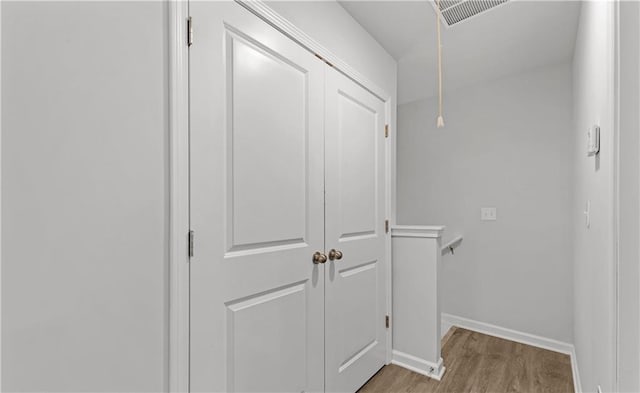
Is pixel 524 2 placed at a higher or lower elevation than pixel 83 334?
higher

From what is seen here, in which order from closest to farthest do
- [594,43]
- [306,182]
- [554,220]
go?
[594,43], [306,182], [554,220]

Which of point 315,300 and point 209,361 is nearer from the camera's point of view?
point 209,361

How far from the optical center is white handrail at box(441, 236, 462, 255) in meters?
2.96

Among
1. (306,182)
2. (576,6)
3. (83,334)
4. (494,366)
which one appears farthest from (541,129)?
(83,334)

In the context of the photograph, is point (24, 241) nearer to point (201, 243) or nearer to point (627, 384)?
point (201, 243)

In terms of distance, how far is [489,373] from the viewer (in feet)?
7.04

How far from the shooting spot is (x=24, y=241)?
72 cm

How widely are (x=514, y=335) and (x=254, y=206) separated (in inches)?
106

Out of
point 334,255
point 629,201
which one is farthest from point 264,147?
point 629,201

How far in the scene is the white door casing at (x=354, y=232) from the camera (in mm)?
1712

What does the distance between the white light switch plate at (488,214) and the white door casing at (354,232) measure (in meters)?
1.28

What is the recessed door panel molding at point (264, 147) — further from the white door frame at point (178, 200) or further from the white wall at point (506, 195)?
the white wall at point (506, 195)

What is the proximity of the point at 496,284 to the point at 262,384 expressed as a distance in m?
2.41

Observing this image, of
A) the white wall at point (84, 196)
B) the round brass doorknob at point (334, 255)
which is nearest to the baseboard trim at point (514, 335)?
the round brass doorknob at point (334, 255)
